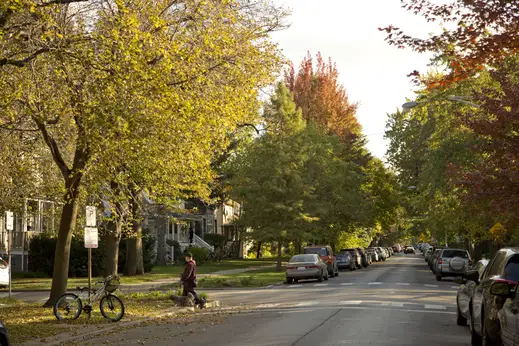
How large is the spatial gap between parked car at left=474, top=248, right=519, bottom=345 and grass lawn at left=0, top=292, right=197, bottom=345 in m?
7.84

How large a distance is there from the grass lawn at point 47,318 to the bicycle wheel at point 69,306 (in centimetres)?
18

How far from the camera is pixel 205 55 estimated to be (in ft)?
62.7

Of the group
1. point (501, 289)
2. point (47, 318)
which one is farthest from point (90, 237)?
point (501, 289)

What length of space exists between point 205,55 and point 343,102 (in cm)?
5994

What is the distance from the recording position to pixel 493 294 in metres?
10.4

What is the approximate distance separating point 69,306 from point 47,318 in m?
0.88

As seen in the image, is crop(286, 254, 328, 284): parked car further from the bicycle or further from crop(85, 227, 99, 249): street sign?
the bicycle

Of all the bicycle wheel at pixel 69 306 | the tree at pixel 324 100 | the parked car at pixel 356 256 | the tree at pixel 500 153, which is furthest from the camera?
the tree at pixel 324 100

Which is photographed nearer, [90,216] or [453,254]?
[90,216]

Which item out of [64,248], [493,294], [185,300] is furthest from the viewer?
[185,300]

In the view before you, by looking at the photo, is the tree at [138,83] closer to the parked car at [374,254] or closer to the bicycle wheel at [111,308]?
the bicycle wheel at [111,308]

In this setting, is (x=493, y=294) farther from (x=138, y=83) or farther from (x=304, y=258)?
(x=304, y=258)

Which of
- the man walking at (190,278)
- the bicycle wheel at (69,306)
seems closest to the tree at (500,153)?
the man walking at (190,278)

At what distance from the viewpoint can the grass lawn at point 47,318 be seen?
16.1 metres
